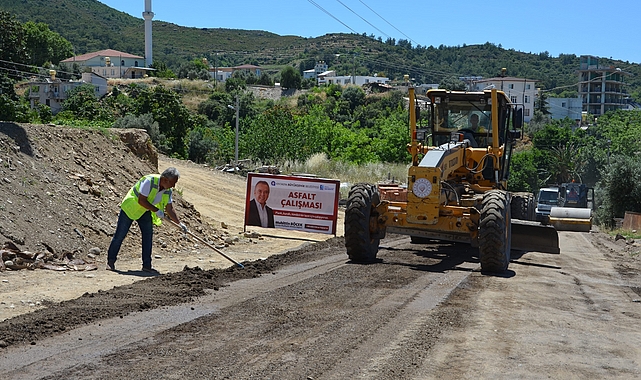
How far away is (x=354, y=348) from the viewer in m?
7.29

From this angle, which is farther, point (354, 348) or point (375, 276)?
point (375, 276)

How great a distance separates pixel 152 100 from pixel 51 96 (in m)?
36.9

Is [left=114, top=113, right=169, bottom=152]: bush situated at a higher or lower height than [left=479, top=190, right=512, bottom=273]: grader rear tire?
higher

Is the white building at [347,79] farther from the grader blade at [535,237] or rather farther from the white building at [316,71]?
the grader blade at [535,237]

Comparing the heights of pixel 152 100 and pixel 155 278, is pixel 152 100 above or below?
above

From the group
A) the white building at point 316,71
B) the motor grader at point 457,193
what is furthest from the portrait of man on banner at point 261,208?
the white building at point 316,71

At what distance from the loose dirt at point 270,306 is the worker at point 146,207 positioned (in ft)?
1.44

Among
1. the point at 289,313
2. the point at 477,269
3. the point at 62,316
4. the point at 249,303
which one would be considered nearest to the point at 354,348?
the point at 289,313

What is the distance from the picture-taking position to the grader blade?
14781 millimetres

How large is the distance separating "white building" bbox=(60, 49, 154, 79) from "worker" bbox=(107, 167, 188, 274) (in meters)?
117

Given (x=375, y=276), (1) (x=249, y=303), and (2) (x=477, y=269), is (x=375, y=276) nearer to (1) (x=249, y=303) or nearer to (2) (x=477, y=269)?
(2) (x=477, y=269)

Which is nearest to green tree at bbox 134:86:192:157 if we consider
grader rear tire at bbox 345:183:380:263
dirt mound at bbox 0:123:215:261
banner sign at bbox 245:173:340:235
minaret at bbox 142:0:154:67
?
banner sign at bbox 245:173:340:235

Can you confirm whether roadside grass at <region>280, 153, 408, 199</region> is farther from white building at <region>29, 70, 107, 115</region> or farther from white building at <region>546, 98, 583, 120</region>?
white building at <region>546, 98, 583, 120</region>

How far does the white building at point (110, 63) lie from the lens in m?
129
